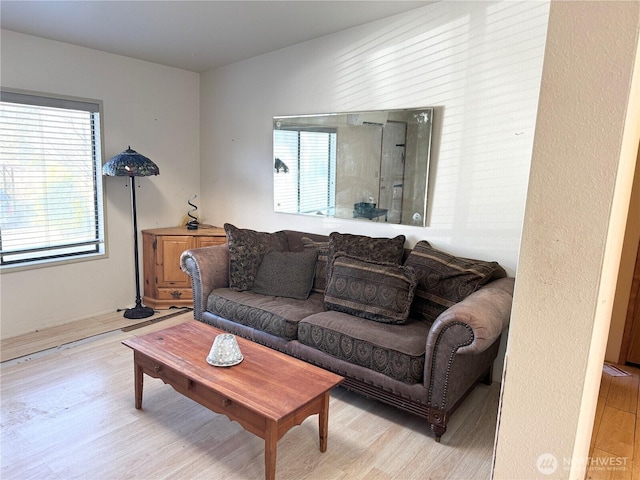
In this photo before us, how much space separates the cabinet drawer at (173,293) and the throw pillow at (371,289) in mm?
1848

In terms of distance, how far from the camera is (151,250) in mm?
4012

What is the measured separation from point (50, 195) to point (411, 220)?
3.06 m

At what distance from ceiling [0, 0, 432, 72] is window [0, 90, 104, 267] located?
587mm

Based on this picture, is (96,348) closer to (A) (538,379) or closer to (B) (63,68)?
(B) (63,68)

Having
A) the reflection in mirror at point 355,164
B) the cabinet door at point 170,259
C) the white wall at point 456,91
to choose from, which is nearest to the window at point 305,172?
the reflection in mirror at point 355,164

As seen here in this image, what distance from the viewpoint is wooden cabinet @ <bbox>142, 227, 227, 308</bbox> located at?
398cm

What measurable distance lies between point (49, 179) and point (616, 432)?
4.46 meters

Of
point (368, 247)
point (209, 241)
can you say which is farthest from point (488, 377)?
point (209, 241)

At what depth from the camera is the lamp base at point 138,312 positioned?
381cm

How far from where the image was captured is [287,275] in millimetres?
3129

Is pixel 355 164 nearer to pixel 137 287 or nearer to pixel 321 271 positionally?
pixel 321 271

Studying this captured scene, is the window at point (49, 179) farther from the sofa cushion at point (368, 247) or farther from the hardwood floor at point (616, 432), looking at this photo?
the hardwood floor at point (616, 432)

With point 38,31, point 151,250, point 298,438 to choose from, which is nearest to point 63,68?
point 38,31

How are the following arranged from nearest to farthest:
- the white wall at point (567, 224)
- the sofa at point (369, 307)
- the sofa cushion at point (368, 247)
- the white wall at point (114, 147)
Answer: the white wall at point (567, 224)
the sofa at point (369, 307)
the sofa cushion at point (368, 247)
the white wall at point (114, 147)
